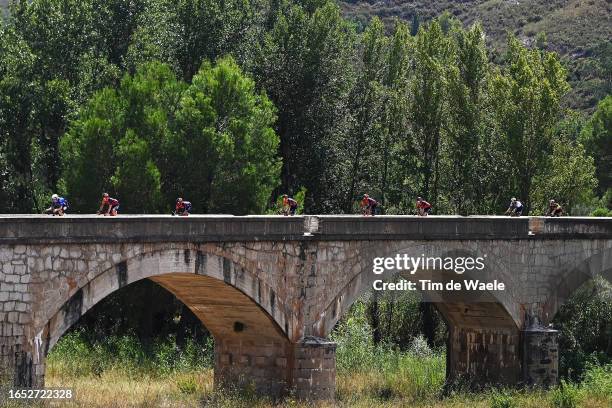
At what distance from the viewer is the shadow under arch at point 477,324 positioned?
39.4 m

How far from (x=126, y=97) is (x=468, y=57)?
14719mm

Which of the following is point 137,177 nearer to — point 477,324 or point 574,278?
point 477,324

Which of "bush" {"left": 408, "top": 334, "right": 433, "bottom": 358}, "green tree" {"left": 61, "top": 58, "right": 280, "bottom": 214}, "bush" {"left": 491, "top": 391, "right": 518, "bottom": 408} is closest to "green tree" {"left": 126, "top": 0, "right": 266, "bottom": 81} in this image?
"green tree" {"left": 61, "top": 58, "right": 280, "bottom": 214}

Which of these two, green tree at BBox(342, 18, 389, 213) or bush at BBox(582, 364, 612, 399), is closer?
bush at BBox(582, 364, 612, 399)

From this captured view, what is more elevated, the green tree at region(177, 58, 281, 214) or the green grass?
the green tree at region(177, 58, 281, 214)

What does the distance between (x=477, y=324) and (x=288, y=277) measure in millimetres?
9182

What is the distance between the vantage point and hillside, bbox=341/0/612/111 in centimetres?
10644

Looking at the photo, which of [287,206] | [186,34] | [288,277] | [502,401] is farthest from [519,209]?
[186,34]

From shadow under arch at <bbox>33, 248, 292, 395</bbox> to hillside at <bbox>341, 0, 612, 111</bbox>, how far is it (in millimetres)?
70175

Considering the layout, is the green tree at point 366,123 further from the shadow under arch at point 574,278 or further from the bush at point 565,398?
the bush at point 565,398

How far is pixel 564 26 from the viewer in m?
119

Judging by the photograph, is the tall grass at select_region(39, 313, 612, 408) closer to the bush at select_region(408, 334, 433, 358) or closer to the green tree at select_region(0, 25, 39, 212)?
the bush at select_region(408, 334, 433, 358)

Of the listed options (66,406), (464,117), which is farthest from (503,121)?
(66,406)

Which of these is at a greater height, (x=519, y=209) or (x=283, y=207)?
(x=519, y=209)
